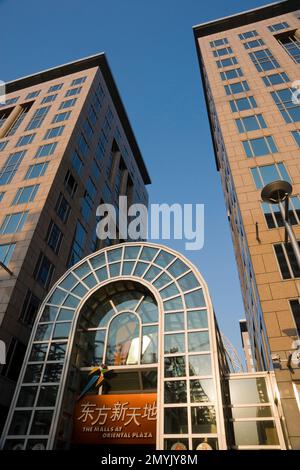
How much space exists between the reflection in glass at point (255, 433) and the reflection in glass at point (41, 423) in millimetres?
8008

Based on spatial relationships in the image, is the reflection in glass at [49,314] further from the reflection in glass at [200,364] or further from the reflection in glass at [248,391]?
the reflection in glass at [248,391]

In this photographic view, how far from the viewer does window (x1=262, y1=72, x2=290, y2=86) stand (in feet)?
93.4

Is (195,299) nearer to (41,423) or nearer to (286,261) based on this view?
(286,261)

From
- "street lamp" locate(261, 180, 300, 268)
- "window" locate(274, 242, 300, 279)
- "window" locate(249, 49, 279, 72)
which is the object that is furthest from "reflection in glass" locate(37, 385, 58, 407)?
"window" locate(249, 49, 279, 72)

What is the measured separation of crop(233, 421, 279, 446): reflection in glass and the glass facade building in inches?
1.4

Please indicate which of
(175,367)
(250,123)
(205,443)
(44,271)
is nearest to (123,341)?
(175,367)

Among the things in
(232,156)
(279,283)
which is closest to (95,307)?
(279,283)

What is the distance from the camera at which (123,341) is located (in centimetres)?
1616

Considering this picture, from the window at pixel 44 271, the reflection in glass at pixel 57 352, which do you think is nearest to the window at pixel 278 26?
the window at pixel 44 271

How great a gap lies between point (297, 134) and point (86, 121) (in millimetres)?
24728

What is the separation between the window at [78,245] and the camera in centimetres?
3012

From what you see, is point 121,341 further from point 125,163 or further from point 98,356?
point 125,163

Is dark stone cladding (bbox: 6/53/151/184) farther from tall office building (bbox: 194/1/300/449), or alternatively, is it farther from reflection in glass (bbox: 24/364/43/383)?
reflection in glass (bbox: 24/364/43/383)

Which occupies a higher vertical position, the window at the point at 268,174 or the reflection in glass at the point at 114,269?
the window at the point at 268,174
